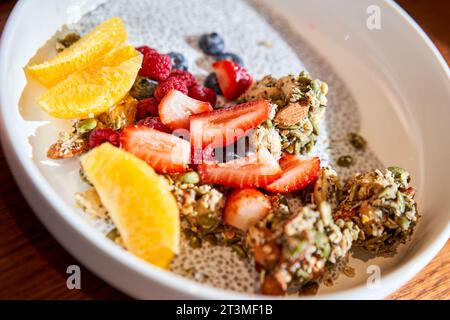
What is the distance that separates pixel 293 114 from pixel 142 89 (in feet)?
1.63

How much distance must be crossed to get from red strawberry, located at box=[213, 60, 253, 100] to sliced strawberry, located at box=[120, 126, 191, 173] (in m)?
0.44

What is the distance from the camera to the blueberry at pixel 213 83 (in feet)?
6.51

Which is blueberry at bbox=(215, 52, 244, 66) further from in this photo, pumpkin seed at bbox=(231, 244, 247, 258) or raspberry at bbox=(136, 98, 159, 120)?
pumpkin seed at bbox=(231, 244, 247, 258)

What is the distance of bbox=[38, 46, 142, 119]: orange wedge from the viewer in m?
1.60

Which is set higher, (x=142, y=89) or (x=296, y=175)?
(x=296, y=175)

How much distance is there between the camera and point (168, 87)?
1741mm

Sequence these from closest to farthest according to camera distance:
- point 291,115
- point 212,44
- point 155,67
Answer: point 291,115, point 155,67, point 212,44

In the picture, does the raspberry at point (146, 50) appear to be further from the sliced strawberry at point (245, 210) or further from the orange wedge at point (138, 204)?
the sliced strawberry at point (245, 210)

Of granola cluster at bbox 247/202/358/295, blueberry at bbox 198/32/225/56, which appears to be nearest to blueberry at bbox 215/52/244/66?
blueberry at bbox 198/32/225/56

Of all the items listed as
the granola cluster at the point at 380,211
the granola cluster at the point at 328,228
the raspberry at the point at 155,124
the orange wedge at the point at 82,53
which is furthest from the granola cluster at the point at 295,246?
the orange wedge at the point at 82,53

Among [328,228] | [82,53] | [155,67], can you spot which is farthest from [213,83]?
[328,228]

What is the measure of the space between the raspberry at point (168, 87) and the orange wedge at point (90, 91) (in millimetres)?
87

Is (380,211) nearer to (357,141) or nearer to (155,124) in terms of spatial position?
(357,141)
